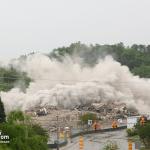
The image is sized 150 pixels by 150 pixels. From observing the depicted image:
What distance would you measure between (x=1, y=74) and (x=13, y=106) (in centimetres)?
2526

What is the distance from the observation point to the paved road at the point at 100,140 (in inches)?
2360

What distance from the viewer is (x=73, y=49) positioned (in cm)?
13600

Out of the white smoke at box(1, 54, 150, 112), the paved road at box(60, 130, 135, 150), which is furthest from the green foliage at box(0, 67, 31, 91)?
the paved road at box(60, 130, 135, 150)

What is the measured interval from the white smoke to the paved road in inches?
703

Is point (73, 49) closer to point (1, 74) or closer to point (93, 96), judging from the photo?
point (1, 74)

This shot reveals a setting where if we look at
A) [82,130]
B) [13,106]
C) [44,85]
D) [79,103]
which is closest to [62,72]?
[44,85]

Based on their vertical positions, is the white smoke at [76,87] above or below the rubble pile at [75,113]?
above

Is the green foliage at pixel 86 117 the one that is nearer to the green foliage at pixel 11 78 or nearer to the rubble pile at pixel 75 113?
the rubble pile at pixel 75 113

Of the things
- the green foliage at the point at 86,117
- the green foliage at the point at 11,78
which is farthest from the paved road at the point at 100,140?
the green foliage at the point at 11,78

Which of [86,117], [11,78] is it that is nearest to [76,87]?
[86,117]

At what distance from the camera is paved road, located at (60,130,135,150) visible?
59.9 metres

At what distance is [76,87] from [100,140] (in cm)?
2832

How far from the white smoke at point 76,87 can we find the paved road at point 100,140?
17.9 m

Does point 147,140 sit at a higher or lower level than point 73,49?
lower
